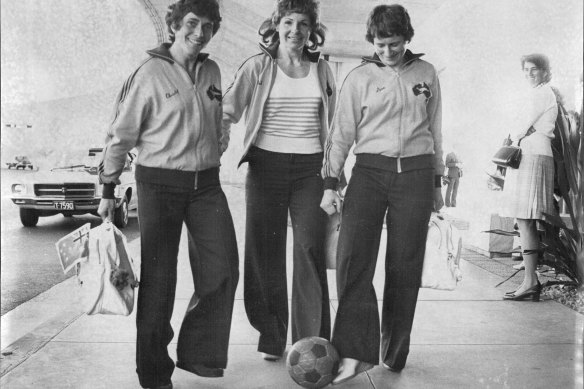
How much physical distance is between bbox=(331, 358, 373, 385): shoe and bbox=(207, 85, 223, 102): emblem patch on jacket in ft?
4.11

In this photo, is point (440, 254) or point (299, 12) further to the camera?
point (440, 254)

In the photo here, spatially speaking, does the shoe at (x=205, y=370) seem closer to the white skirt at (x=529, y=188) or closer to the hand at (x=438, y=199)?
the hand at (x=438, y=199)

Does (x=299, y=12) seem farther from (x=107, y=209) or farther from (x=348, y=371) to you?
(x=348, y=371)

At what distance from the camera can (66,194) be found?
3.70 m

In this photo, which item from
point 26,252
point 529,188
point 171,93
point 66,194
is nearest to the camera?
point 171,93

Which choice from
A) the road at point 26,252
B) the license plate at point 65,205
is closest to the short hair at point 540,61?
the road at point 26,252

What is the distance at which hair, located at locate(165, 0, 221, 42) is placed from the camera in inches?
105

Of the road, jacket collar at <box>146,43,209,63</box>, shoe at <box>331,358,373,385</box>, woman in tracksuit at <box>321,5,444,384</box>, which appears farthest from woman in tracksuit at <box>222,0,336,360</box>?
the road

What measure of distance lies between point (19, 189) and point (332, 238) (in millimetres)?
1715

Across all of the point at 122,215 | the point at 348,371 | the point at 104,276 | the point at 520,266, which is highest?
the point at 122,215

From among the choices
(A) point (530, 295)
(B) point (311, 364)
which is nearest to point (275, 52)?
(B) point (311, 364)

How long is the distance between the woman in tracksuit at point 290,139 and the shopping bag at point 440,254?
0.47 m

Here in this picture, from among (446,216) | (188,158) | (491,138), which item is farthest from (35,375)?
(491,138)

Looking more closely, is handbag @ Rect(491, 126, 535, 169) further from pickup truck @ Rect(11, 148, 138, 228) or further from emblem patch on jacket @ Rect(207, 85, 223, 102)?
pickup truck @ Rect(11, 148, 138, 228)
